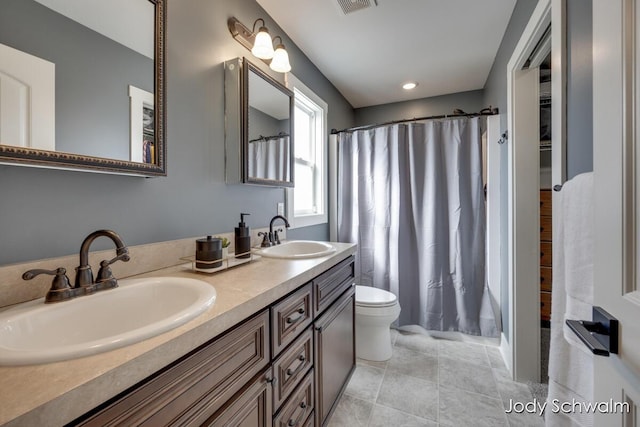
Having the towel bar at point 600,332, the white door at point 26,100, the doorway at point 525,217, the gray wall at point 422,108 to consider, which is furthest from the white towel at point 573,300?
the gray wall at point 422,108

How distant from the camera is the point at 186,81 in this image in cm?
121

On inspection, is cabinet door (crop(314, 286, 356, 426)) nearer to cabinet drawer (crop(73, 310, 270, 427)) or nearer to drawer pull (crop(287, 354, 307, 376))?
drawer pull (crop(287, 354, 307, 376))

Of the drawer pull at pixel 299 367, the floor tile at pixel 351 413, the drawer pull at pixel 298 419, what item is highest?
the drawer pull at pixel 299 367

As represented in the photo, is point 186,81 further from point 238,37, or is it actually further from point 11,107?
point 11,107

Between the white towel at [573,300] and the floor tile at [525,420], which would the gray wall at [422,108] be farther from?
the floor tile at [525,420]

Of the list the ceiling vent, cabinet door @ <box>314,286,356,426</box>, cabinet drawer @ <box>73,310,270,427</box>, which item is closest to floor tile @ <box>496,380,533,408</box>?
cabinet door @ <box>314,286,356,426</box>

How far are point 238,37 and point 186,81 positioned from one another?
516mm

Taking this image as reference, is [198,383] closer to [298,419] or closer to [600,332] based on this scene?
[298,419]

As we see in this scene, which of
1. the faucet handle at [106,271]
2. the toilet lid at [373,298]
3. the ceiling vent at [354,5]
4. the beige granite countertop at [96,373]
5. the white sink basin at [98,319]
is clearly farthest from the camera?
the toilet lid at [373,298]

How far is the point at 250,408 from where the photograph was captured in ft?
2.59

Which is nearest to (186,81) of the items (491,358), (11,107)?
(11,107)

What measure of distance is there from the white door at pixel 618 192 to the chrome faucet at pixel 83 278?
1.25 meters

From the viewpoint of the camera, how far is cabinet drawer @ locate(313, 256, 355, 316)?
1.22 metres

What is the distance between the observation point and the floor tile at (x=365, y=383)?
1.62 metres
